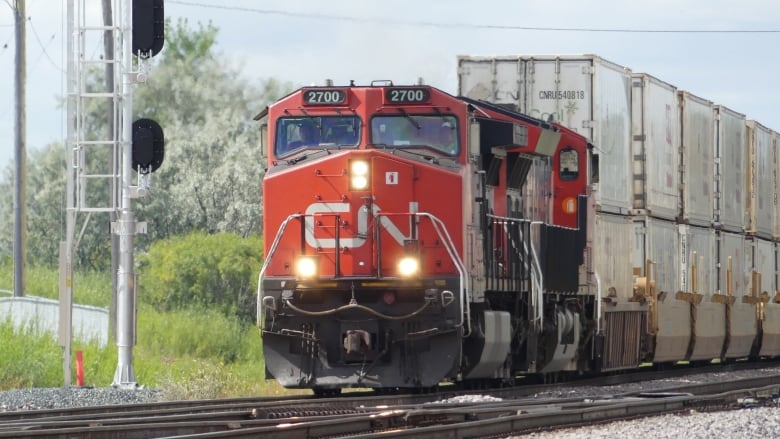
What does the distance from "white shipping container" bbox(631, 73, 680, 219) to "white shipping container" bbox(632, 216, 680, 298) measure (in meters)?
0.25

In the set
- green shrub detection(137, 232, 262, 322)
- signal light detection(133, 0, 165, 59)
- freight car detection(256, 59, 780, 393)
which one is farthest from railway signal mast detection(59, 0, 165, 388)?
green shrub detection(137, 232, 262, 322)


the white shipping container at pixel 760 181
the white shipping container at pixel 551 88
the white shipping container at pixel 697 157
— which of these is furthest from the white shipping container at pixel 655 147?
the white shipping container at pixel 760 181

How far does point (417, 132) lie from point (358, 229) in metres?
1.27

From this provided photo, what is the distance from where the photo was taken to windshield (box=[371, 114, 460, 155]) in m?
15.4

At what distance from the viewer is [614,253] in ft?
72.7

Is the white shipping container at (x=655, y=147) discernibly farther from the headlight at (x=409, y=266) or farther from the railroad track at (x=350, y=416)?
the headlight at (x=409, y=266)

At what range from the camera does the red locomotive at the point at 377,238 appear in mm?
15047

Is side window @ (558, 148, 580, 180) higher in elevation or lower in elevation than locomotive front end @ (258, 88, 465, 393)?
higher

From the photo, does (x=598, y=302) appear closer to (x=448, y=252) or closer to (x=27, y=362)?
(x=448, y=252)

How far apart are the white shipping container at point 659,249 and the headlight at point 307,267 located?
9358 millimetres

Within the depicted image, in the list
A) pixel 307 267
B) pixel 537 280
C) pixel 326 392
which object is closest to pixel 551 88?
pixel 537 280

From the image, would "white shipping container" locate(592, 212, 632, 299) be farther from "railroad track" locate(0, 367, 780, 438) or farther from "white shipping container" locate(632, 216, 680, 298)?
"railroad track" locate(0, 367, 780, 438)

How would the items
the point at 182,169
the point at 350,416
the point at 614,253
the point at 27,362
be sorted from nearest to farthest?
the point at 350,416
the point at 27,362
the point at 614,253
the point at 182,169

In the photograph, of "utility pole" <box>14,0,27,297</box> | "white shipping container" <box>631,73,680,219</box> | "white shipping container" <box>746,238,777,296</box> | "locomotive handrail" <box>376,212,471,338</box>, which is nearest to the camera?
"locomotive handrail" <box>376,212,471,338</box>
